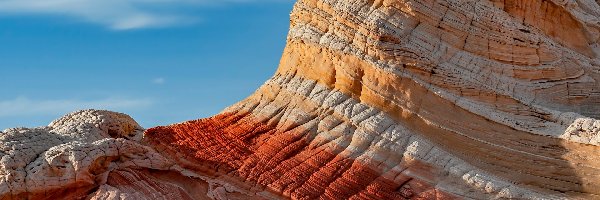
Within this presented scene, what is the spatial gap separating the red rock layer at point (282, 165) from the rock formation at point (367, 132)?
0.04ft

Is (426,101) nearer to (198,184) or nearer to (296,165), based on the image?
(296,165)

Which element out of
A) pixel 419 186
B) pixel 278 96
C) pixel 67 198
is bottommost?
pixel 419 186

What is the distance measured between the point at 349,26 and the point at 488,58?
178 centimetres

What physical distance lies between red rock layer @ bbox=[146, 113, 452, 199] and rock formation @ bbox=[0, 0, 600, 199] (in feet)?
0.04

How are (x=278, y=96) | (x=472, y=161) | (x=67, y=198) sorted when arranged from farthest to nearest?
(x=278, y=96) → (x=472, y=161) → (x=67, y=198)

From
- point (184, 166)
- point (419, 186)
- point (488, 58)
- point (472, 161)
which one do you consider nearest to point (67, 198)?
point (184, 166)

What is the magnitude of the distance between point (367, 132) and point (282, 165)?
3.28 feet

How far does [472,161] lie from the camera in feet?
35.6

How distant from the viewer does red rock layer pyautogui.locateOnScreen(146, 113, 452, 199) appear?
10.4m

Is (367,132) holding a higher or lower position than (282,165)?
higher

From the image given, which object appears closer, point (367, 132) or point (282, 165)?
point (282, 165)

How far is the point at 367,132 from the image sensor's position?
10.8 m

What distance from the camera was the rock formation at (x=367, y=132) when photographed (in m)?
10.3

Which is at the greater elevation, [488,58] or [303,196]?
[488,58]
